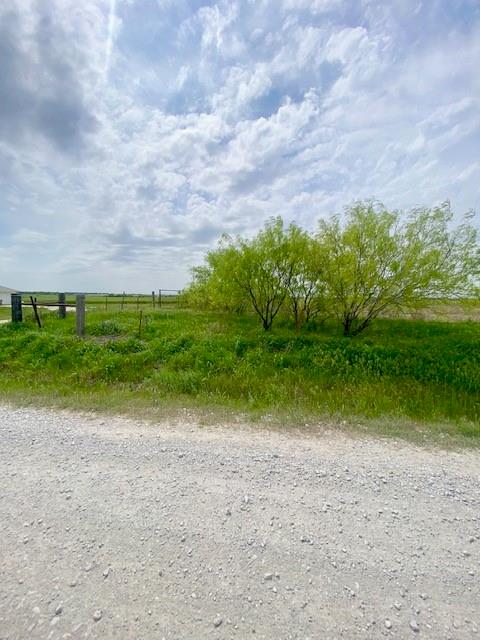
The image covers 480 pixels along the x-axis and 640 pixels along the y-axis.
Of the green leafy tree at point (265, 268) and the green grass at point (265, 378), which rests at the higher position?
the green leafy tree at point (265, 268)

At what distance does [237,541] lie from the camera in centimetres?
183

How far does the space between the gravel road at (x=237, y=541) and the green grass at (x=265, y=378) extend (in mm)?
934

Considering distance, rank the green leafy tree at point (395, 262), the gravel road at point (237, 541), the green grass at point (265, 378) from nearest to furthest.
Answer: the gravel road at point (237, 541) → the green grass at point (265, 378) → the green leafy tree at point (395, 262)

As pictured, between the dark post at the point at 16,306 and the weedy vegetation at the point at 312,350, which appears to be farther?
the dark post at the point at 16,306

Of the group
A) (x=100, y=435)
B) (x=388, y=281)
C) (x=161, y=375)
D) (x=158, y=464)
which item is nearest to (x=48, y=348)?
(x=161, y=375)

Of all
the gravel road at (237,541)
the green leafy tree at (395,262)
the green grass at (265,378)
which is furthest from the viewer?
the green leafy tree at (395,262)

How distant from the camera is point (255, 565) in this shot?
167cm

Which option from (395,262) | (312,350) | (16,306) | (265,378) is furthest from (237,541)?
(16,306)

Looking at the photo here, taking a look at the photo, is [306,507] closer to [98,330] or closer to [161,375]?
[161,375]

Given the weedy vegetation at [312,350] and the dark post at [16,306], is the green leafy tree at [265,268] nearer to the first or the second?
the weedy vegetation at [312,350]

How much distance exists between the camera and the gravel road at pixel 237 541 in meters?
1.40

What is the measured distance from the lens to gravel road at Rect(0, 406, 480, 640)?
4.61ft

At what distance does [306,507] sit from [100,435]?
2.48 m

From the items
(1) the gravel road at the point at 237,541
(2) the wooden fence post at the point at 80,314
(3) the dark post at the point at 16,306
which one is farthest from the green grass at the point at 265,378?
(3) the dark post at the point at 16,306
